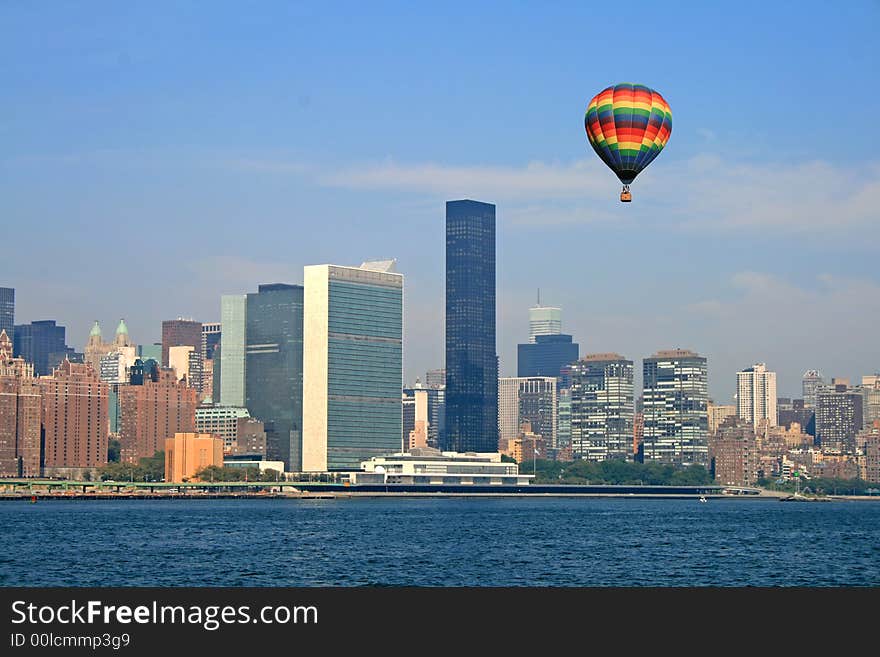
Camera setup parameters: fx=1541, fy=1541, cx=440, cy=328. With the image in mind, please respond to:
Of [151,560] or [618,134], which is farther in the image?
[151,560]

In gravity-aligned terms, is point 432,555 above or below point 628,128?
below

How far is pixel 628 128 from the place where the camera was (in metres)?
73.4

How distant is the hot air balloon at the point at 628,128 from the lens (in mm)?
73375

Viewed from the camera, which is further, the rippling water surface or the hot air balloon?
the rippling water surface

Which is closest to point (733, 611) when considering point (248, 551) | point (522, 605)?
point (522, 605)

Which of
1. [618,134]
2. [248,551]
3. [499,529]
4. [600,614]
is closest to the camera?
[600,614]

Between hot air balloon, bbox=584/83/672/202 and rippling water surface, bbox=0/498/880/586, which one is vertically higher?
hot air balloon, bbox=584/83/672/202

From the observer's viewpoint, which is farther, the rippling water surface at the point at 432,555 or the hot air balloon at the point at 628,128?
the rippling water surface at the point at 432,555

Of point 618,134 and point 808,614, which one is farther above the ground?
point 618,134

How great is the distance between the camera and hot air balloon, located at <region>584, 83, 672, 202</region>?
73.4 m

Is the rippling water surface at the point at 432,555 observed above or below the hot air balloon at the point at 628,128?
below

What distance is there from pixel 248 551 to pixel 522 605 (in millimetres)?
69435

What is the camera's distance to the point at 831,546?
4587 inches

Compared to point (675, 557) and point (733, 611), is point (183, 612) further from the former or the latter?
point (675, 557)
